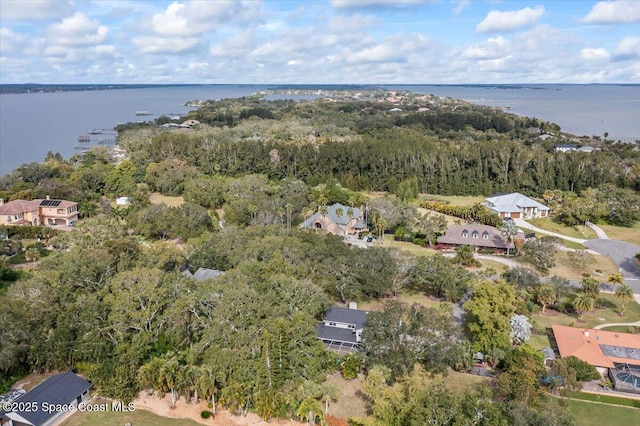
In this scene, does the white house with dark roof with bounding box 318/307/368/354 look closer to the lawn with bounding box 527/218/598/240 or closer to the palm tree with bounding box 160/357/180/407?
the palm tree with bounding box 160/357/180/407

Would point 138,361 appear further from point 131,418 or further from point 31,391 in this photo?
point 31,391

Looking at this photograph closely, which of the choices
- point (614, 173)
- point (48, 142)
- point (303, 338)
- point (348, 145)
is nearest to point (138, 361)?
point (303, 338)

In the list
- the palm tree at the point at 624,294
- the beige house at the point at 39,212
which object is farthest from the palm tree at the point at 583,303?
the beige house at the point at 39,212

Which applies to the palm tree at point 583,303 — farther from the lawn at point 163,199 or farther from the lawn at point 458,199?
the lawn at point 163,199

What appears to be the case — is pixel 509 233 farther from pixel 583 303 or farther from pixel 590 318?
pixel 583 303

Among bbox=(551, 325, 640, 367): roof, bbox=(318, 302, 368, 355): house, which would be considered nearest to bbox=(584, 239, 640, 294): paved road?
bbox=(551, 325, 640, 367): roof

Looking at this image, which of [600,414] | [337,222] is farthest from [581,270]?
[337,222]
